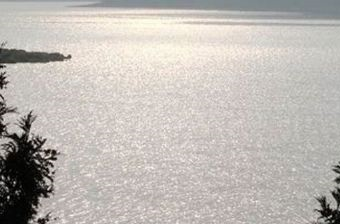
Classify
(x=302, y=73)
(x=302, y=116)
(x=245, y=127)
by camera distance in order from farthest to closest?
1. (x=302, y=73)
2. (x=302, y=116)
3. (x=245, y=127)

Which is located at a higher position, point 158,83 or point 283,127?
point 158,83

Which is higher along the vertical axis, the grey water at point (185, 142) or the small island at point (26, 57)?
the small island at point (26, 57)

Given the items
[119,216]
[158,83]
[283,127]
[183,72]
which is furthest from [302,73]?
[119,216]

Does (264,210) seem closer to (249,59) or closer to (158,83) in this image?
(158,83)

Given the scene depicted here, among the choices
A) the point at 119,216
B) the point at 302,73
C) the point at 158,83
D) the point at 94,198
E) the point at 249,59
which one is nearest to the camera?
the point at 119,216

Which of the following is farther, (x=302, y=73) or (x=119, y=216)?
(x=302, y=73)

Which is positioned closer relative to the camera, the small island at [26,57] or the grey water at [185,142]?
the grey water at [185,142]

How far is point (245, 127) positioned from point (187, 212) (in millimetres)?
35852

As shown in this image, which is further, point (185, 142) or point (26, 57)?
point (26, 57)

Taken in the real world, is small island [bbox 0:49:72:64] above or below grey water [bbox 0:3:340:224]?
above

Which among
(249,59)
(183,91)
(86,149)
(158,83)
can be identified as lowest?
(86,149)

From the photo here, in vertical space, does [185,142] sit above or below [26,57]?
below

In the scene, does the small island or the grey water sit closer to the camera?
the grey water

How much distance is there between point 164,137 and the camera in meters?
76.5
